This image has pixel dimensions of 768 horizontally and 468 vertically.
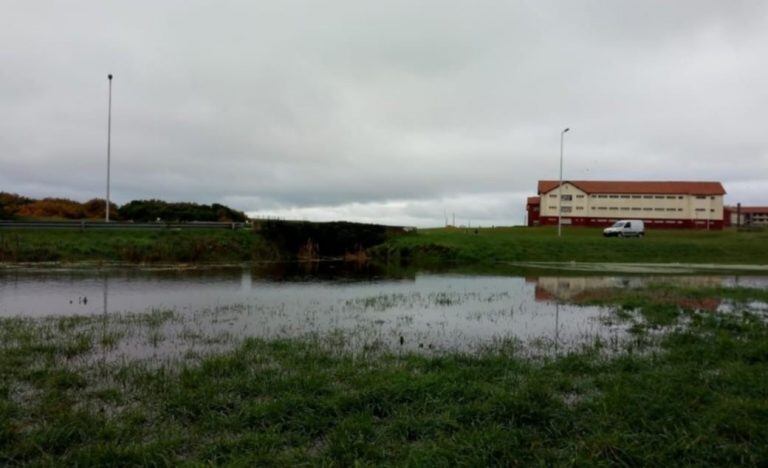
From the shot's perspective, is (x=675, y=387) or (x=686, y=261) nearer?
(x=675, y=387)

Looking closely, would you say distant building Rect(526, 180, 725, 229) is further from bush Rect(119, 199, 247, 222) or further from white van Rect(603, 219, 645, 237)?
bush Rect(119, 199, 247, 222)

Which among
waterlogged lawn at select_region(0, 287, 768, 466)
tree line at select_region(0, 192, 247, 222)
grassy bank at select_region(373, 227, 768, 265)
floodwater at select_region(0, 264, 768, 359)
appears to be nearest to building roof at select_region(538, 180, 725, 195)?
grassy bank at select_region(373, 227, 768, 265)

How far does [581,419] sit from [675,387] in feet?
7.07

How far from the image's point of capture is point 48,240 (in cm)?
3891

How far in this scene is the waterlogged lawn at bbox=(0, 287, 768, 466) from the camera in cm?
568

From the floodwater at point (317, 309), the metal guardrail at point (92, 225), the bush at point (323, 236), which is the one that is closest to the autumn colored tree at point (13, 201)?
the metal guardrail at point (92, 225)

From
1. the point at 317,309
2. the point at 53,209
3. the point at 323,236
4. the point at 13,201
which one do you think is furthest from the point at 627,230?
the point at 13,201

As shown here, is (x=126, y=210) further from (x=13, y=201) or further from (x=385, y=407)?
(x=385, y=407)

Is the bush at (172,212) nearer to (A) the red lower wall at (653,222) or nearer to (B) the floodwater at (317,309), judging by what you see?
(B) the floodwater at (317,309)

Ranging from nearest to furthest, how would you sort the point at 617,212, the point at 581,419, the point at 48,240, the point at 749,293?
the point at 581,419 < the point at 749,293 < the point at 48,240 < the point at 617,212

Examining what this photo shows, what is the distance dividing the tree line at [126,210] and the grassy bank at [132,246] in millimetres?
29411

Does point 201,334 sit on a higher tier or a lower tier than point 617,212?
lower

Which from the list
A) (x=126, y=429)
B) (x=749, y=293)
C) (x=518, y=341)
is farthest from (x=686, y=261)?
(x=126, y=429)

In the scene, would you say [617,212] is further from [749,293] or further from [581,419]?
[581,419]
